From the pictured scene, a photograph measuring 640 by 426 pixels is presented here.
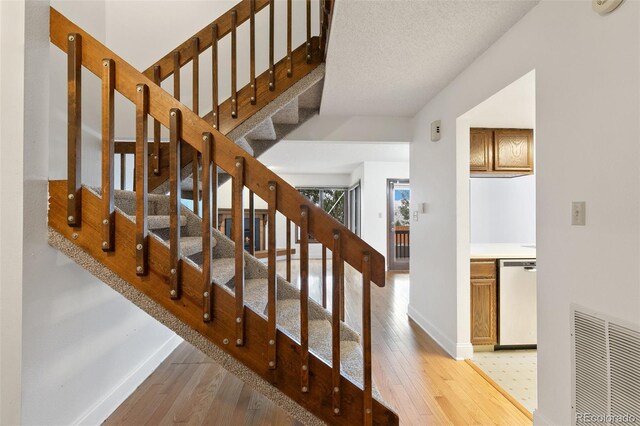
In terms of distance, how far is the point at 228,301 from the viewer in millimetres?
1476

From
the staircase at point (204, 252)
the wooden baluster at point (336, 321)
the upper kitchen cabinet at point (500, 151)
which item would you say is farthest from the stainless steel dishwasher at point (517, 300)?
the wooden baluster at point (336, 321)

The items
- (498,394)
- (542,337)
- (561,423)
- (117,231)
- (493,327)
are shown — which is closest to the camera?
(117,231)

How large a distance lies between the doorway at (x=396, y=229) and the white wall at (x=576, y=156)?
16.1 ft

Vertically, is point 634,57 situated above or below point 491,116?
below

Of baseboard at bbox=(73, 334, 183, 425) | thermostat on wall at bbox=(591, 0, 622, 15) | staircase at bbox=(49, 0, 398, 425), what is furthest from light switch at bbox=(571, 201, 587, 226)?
baseboard at bbox=(73, 334, 183, 425)

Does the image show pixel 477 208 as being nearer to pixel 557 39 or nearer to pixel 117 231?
pixel 557 39

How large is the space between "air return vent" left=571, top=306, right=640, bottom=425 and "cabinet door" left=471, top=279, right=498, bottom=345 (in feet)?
4.53

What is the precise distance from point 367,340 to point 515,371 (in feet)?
6.66

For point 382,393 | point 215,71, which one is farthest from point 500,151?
point 215,71

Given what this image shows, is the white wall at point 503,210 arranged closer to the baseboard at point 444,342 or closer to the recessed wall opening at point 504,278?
the recessed wall opening at point 504,278

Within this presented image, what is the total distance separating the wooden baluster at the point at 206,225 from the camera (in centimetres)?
140

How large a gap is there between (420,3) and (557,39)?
2.38 feet

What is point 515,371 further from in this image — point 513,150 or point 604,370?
point 513,150

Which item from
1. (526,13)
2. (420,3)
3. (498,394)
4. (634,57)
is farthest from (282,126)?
(498,394)
